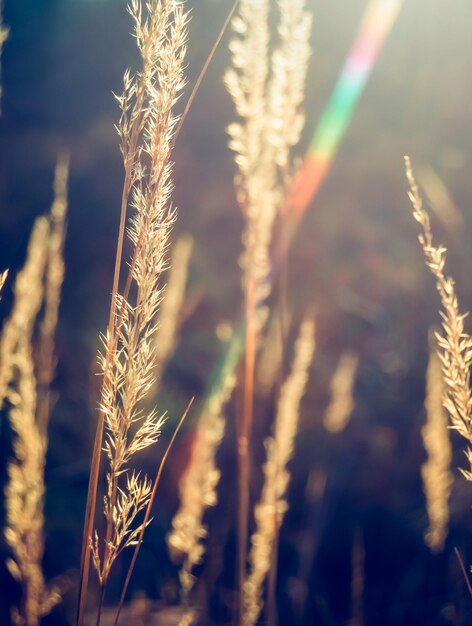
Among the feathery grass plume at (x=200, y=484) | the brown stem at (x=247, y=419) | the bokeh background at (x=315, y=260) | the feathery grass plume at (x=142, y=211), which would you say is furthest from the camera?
the bokeh background at (x=315, y=260)

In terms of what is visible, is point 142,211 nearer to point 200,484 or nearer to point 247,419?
point 247,419

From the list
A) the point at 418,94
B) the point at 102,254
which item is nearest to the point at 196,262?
the point at 102,254

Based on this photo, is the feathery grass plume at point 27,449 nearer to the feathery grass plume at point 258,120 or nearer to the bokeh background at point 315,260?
the feathery grass plume at point 258,120

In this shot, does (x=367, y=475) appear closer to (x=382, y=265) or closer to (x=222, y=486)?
(x=222, y=486)

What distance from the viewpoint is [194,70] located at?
5.07 metres

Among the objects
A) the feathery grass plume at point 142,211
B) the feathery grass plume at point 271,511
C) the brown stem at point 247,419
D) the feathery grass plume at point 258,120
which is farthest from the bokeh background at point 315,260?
the feathery grass plume at point 142,211

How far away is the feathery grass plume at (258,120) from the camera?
1189 millimetres

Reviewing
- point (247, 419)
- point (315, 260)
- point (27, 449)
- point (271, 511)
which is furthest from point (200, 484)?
point (315, 260)

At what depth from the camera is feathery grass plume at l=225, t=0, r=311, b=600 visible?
1.19 metres

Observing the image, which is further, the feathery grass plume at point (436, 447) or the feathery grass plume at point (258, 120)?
the feathery grass plume at point (436, 447)

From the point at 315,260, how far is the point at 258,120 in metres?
3.49

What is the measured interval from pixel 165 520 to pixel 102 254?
2246mm

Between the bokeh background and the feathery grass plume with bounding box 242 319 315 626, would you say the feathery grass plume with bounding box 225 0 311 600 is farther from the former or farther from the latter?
the bokeh background

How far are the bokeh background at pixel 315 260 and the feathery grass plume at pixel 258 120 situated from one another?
1365 mm
